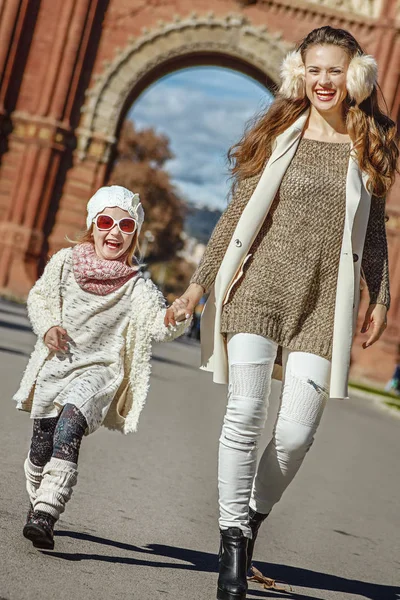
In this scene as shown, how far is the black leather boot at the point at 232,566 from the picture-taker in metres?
5.02

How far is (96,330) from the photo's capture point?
5633 mm

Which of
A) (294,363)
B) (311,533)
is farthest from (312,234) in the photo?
(311,533)

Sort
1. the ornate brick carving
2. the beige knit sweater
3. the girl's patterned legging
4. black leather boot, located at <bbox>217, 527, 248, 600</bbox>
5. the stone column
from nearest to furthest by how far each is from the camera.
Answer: black leather boot, located at <bbox>217, 527, 248, 600</bbox> → the girl's patterned legging → the beige knit sweater → the stone column → the ornate brick carving

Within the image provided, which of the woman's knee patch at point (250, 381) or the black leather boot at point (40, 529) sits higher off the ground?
the woman's knee patch at point (250, 381)

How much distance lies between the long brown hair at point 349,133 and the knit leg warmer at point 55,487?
1.46m

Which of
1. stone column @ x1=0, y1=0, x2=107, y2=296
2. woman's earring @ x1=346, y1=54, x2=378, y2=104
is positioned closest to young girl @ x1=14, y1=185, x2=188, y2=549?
woman's earring @ x1=346, y1=54, x2=378, y2=104

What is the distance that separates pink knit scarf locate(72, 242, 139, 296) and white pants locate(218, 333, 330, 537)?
1.90 feet

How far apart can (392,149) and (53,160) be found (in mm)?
29449

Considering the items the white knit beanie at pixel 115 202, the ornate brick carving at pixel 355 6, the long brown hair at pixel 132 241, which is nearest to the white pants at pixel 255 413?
the long brown hair at pixel 132 241

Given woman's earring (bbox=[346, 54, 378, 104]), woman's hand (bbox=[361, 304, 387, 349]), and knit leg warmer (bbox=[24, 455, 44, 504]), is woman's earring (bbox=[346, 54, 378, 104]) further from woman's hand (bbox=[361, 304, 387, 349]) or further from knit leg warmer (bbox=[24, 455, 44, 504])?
knit leg warmer (bbox=[24, 455, 44, 504])

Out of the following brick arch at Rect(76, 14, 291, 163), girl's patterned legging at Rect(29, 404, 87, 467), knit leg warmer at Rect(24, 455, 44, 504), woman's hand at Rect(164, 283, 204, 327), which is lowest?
knit leg warmer at Rect(24, 455, 44, 504)

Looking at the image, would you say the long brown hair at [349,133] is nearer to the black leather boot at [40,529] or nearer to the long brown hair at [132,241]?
the long brown hair at [132,241]

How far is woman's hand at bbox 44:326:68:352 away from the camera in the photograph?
547 centimetres

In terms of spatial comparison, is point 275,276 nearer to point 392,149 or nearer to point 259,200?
point 259,200
